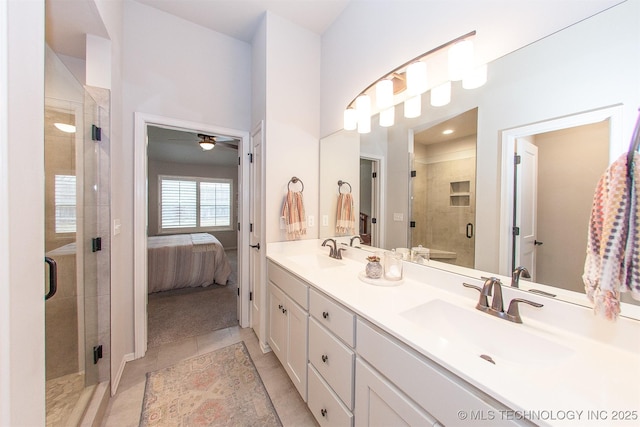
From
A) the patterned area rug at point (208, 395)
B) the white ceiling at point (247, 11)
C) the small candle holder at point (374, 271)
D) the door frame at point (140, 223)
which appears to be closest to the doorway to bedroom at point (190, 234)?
the door frame at point (140, 223)

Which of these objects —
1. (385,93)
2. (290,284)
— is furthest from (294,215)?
(385,93)

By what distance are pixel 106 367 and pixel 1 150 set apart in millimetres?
1696

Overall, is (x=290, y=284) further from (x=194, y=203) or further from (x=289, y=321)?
(x=194, y=203)

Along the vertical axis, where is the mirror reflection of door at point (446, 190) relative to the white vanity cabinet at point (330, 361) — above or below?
above

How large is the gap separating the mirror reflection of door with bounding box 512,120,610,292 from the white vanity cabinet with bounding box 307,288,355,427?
0.86 metres

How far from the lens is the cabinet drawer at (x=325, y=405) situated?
1114mm

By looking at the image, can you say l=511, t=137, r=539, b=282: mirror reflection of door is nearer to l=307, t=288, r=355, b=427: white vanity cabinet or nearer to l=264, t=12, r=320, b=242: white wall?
l=307, t=288, r=355, b=427: white vanity cabinet

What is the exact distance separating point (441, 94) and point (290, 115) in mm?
1318

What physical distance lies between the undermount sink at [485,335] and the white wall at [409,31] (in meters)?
1.20

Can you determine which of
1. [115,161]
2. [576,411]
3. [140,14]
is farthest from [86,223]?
[576,411]

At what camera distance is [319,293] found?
1.31 metres

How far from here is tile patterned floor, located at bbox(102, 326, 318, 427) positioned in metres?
1.45

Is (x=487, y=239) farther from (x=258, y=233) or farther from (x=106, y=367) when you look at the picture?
(x=106, y=367)

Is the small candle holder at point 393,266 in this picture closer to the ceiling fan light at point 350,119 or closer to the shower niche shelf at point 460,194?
the shower niche shelf at point 460,194
